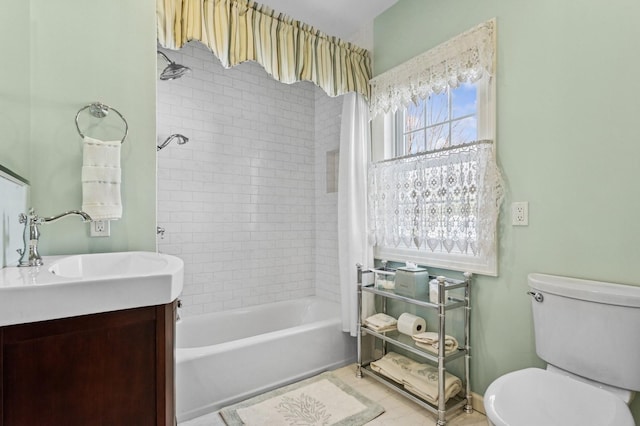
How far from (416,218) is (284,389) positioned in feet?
4.73

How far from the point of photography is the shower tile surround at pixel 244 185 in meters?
2.74

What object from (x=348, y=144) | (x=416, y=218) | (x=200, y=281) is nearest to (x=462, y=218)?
(x=416, y=218)

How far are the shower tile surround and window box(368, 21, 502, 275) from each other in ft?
2.76

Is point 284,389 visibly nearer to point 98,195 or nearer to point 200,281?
point 200,281

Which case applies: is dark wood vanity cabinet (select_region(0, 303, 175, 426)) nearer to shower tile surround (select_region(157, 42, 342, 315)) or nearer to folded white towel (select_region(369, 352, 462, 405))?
folded white towel (select_region(369, 352, 462, 405))

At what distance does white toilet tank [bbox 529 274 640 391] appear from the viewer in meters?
1.27

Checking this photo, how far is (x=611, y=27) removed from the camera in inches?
57.2

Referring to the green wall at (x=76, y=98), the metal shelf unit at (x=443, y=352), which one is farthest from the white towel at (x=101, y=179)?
the metal shelf unit at (x=443, y=352)

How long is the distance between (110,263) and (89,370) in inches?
26.5

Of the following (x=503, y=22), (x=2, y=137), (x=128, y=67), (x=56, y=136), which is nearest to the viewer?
(x=2, y=137)

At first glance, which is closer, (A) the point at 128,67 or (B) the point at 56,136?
(B) the point at 56,136

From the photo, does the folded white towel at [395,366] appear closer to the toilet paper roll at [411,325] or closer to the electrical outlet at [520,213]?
the toilet paper roll at [411,325]

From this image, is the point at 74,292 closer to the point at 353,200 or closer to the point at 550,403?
the point at 550,403

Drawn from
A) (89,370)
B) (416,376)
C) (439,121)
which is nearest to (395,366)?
(416,376)
